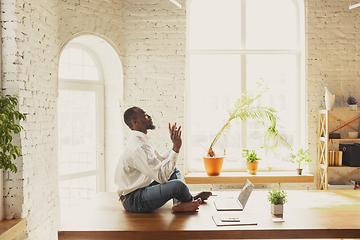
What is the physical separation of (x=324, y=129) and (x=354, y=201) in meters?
1.72

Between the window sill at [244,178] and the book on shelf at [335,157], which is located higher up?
the book on shelf at [335,157]

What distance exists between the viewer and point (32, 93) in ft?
9.53

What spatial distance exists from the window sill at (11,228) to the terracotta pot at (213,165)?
2.40 meters

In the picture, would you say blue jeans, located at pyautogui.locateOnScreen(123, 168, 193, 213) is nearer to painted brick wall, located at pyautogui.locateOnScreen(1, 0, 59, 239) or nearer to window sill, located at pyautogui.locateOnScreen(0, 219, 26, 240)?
window sill, located at pyautogui.locateOnScreen(0, 219, 26, 240)

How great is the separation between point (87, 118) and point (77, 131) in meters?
0.25

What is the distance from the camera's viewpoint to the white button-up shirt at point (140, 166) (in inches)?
93.2

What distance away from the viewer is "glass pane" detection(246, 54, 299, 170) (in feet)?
15.3

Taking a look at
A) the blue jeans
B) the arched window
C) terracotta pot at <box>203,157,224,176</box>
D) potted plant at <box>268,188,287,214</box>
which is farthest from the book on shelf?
the arched window

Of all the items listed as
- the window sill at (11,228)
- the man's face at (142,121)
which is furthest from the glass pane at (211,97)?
the window sill at (11,228)

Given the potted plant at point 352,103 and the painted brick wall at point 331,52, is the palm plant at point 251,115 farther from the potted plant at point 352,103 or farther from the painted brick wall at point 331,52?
the potted plant at point 352,103

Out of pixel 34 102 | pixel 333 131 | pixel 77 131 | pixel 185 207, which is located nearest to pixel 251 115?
pixel 333 131

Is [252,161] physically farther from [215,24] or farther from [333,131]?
[215,24]

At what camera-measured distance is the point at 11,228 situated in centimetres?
245

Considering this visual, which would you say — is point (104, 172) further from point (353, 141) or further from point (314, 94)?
point (353, 141)
